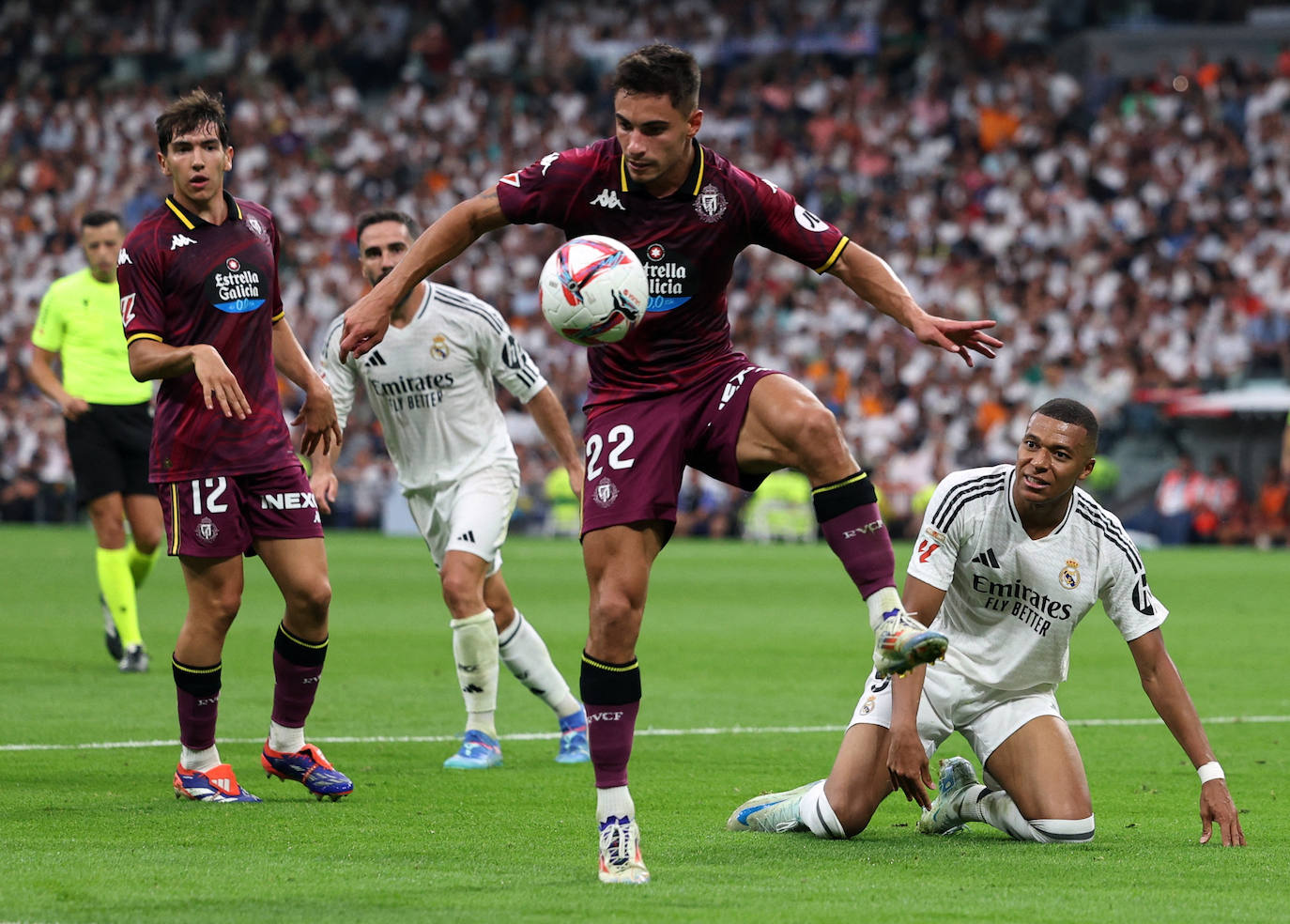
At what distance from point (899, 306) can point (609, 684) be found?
1.48 metres

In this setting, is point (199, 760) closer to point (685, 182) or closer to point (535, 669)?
point (535, 669)

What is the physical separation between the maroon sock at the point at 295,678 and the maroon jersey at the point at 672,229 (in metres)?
2.16

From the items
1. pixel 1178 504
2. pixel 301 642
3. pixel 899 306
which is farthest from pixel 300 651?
pixel 1178 504

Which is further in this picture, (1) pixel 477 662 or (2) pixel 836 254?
(1) pixel 477 662

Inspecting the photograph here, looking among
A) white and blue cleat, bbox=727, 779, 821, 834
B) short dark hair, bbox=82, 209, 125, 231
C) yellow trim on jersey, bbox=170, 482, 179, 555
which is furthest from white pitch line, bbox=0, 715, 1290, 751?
short dark hair, bbox=82, 209, 125, 231

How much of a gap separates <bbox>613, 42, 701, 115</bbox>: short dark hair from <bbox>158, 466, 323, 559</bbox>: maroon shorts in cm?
247

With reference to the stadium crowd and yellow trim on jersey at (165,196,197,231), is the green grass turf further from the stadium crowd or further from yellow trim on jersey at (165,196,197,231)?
the stadium crowd

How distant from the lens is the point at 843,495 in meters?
5.44

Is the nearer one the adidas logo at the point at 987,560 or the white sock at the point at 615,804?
the white sock at the point at 615,804

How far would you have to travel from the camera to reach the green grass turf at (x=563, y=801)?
196 inches

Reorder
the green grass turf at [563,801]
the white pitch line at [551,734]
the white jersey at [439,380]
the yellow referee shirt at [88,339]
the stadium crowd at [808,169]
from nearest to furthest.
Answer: the green grass turf at [563,801] → the white pitch line at [551,734] → the white jersey at [439,380] → the yellow referee shirt at [88,339] → the stadium crowd at [808,169]

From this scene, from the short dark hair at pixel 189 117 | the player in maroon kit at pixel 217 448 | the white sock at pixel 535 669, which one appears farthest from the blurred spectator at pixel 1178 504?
the short dark hair at pixel 189 117

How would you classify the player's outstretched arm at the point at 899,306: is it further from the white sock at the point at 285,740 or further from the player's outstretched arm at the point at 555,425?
the white sock at the point at 285,740

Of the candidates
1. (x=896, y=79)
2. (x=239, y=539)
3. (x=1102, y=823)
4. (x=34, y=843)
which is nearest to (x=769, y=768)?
(x=1102, y=823)
